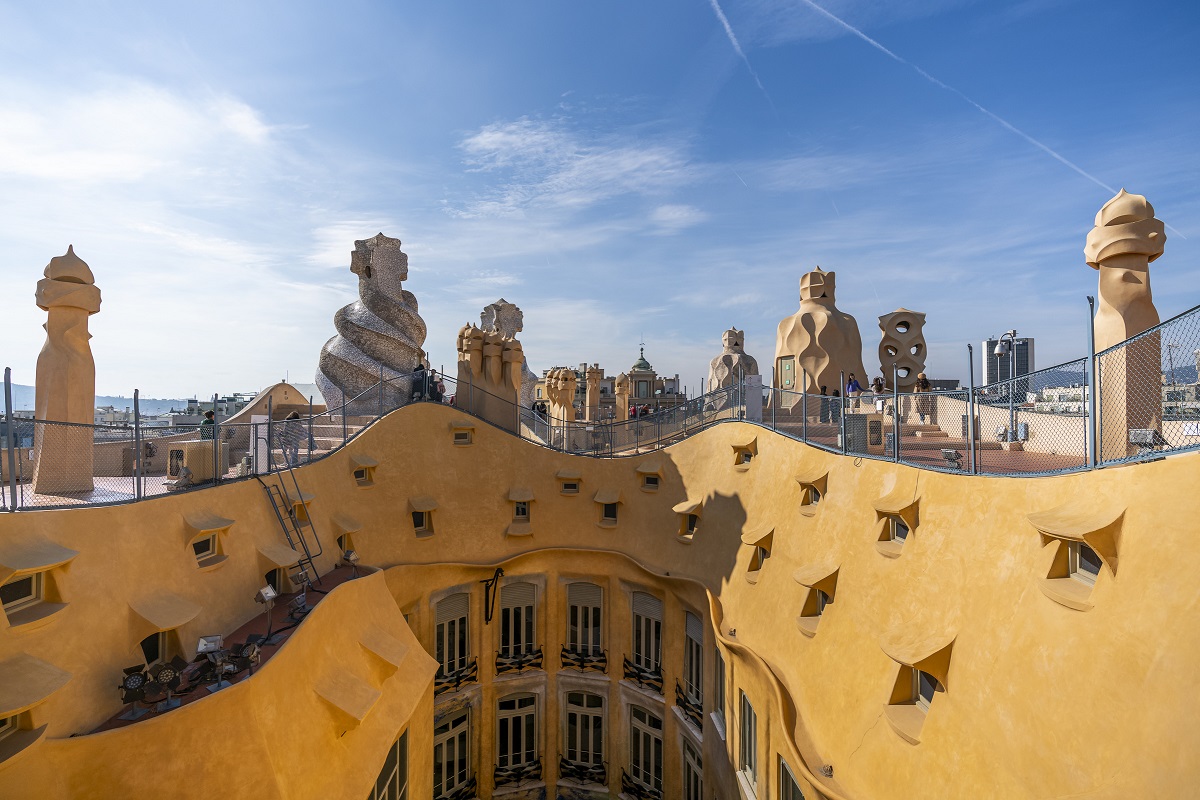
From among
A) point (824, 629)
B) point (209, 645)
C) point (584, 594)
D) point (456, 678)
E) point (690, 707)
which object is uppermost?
point (209, 645)

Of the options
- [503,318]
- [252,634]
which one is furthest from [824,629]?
[503,318]

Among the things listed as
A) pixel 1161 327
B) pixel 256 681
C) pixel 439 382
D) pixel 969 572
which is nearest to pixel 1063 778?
pixel 969 572

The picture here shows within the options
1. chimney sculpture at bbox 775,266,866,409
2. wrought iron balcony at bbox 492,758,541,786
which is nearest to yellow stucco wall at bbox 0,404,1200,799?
wrought iron balcony at bbox 492,758,541,786

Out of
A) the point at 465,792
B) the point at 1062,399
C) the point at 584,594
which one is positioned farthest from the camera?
the point at 584,594

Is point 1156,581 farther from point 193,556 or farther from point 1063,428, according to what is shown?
point 193,556

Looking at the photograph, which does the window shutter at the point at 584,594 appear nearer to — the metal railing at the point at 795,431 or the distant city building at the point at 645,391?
the metal railing at the point at 795,431

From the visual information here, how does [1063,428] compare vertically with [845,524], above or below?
above

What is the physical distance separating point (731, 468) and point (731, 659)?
5050 millimetres

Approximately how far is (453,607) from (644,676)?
6041 mm

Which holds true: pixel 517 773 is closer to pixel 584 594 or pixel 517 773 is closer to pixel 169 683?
pixel 584 594

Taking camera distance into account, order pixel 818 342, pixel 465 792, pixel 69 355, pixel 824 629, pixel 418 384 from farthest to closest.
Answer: pixel 818 342, pixel 418 384, pixel 465 792, pixel 69 355, pixel 824 629

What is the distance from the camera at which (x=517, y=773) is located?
18.7 m

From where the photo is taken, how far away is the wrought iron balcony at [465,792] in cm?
1736

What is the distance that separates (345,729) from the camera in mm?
9469
